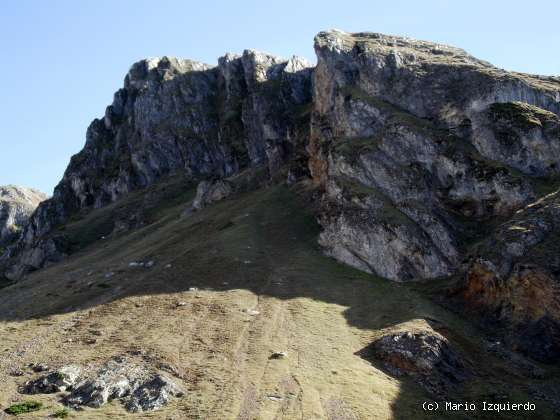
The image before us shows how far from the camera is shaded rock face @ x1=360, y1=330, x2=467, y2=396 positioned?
5397cm

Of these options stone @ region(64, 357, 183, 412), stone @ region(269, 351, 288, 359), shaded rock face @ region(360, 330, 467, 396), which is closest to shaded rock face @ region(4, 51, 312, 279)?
shaded rock face @ region(360, 330, 467, 396)

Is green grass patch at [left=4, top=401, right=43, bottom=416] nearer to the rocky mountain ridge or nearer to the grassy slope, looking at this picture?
the grassy slope

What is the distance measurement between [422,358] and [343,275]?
27.0m

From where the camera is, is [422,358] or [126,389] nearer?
[126,389]

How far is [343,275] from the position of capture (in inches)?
3238

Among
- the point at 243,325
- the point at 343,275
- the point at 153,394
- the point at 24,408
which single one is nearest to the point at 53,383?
the point at 24,408

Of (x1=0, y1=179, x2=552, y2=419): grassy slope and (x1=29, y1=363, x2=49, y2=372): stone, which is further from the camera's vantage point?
(x1=29, y1=363, x2=49, y2=372): stone

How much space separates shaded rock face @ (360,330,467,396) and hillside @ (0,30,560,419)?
23cm

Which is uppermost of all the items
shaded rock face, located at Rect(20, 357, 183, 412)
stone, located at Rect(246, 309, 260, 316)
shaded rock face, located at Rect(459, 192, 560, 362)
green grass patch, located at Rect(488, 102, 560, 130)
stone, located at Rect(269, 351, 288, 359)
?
green grass patch, located at Rect(488, 102, 560, 130)

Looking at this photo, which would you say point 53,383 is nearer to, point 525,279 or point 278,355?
point 278,355

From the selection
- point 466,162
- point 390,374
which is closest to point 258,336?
point 390,374

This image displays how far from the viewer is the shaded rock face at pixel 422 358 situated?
53969mm

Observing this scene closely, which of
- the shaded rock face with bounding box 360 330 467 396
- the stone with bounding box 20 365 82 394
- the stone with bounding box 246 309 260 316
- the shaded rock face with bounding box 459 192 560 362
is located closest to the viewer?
the stone with bounding box 20 365 82 394

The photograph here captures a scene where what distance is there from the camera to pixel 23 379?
4891 centimetres
